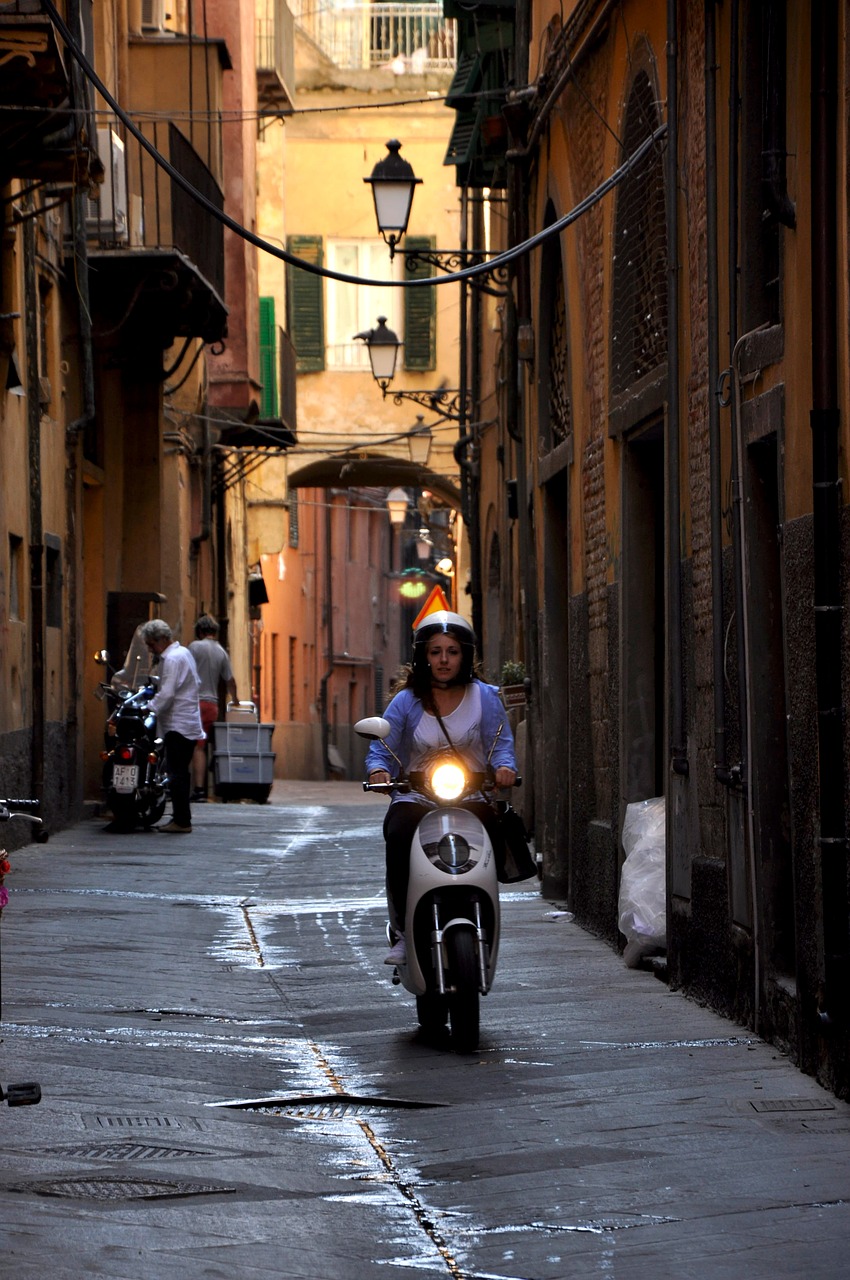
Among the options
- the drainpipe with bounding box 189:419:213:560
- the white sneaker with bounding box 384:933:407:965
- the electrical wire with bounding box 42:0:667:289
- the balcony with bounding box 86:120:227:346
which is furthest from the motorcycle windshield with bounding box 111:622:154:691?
the white sneaker with bounding box 384:933:407:965

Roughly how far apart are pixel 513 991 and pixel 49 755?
9002mm

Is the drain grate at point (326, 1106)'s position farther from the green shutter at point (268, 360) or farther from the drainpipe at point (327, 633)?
the drainpipe at point (327, 633)

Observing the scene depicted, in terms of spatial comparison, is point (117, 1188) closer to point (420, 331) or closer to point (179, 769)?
point (179, 769)

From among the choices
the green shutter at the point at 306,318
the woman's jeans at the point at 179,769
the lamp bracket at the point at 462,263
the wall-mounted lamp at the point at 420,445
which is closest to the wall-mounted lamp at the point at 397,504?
the green shutter at the point at 306,318

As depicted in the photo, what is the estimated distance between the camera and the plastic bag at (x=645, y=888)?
9781mm

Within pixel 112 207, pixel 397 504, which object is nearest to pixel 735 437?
pixel 112 207

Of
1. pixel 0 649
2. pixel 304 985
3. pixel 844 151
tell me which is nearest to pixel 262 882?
Result: pixel 0 649

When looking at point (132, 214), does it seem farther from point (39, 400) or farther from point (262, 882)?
point (262, 882)

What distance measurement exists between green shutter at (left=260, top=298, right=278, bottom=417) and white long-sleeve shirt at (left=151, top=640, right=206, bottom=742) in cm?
1343

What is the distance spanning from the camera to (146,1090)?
22.2ft

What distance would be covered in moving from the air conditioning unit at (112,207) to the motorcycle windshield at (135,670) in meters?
3.85

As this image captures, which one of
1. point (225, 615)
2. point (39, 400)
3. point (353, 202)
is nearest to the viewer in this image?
point (39, 400)

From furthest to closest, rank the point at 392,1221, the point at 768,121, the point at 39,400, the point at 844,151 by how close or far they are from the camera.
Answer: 1. the point at 39,400
2. the point at 768,121
3. the point at 844,151
4. the point at 392,1221

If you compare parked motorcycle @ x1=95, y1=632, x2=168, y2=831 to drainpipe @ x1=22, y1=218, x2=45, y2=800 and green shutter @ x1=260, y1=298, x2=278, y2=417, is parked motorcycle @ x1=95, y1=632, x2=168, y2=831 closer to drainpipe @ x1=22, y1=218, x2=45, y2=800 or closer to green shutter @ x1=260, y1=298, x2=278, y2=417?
drainpipe @ x1=22, y1=218, x2=45, y2=800
